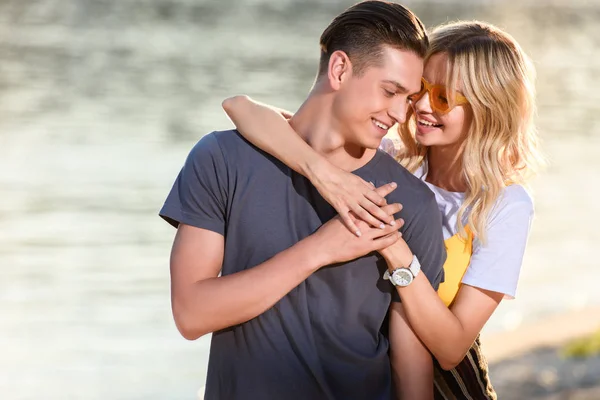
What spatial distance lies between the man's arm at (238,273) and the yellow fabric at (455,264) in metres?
0.44

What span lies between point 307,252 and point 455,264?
0.66 meters

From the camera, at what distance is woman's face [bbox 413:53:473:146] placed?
3.40 meters

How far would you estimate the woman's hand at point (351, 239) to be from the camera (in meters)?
2.81

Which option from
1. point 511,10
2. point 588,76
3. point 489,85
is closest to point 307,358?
point 489,85

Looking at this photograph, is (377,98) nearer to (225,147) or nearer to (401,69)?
(401,69)

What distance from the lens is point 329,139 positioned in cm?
305

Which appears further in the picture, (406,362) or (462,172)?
(462,172)

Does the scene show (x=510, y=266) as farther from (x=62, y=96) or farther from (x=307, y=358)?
(x=62, y=96)

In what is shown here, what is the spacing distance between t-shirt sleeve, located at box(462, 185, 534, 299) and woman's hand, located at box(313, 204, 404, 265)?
1.39 feet

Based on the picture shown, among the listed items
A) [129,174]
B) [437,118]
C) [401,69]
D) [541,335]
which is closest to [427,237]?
[401,69]

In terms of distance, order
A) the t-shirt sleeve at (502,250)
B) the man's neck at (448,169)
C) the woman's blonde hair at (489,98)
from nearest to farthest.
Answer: the t-shirt sleeve at (502,250)
the woman's blonde hair at (489,98)
the man's neck at (448,169)

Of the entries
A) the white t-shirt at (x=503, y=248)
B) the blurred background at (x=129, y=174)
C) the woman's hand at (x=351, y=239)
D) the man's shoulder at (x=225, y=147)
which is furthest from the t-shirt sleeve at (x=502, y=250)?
the blurred background at (x=129, y=174)

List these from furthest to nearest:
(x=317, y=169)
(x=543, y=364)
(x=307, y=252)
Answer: (x=543, y=364) < (x=317, y=169) < (x=307, y=252)

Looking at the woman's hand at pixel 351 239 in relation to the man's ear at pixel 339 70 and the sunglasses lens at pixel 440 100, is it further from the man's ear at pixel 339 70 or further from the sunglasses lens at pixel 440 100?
the sunglasses lens at pixel 440 100
